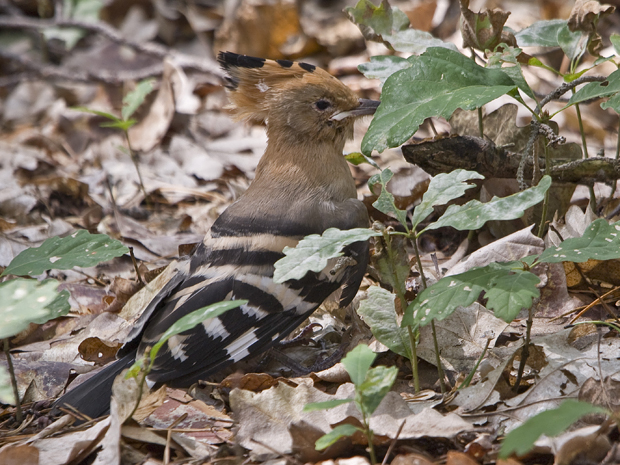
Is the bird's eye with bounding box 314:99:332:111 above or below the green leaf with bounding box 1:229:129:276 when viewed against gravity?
above

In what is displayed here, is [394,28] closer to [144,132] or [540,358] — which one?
[540,358]

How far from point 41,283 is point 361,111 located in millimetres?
1843

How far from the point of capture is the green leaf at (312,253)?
1784 mm

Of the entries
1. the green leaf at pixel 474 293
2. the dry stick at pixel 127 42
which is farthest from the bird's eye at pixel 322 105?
the dry stick at pixel 127 42

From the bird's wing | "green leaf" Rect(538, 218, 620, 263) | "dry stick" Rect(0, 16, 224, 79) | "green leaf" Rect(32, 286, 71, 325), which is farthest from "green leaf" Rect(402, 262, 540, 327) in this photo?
"dry stick" Rect(0, 16, 224, 79)

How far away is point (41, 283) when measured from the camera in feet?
6.36

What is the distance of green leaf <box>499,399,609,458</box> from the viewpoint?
1.40m

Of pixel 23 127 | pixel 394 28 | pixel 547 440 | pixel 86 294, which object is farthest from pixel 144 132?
pixel 547 440

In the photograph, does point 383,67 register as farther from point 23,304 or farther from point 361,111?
point 23,304

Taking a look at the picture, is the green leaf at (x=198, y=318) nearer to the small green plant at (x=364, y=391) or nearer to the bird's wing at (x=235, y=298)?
the small green plant at (x=364, y=391)

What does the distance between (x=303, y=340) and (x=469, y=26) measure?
1498 millimetres

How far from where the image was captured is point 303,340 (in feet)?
9.66

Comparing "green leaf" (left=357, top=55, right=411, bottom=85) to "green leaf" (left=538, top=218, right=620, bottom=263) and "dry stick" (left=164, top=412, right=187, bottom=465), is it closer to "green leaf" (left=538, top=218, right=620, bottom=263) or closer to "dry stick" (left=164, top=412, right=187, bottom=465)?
"green leaf" (left=538, top=218, right=620, bottom=263)

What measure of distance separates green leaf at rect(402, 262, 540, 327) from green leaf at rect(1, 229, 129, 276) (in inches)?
40.2
